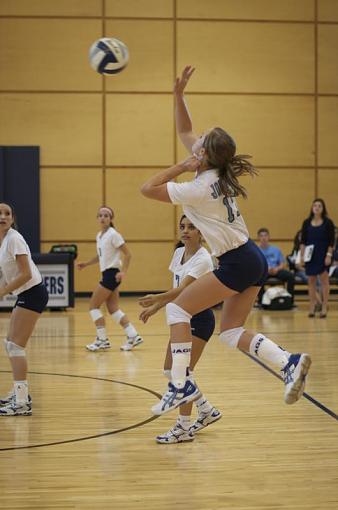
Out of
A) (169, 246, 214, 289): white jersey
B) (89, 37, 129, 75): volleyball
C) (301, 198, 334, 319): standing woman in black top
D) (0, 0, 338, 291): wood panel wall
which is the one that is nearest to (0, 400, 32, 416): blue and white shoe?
(169, 246, 214, 289): white jersey

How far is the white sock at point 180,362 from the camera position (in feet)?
15.6

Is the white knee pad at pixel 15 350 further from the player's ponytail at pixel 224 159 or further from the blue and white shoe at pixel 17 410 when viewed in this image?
the player's ponytail at pixel 224 159

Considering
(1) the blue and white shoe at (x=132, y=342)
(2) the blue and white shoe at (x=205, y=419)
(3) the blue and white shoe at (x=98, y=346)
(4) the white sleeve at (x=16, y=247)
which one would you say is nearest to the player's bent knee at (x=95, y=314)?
(3) the blue and white shoe at (x=98, y=346)

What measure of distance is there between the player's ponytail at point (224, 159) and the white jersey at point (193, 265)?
684mm

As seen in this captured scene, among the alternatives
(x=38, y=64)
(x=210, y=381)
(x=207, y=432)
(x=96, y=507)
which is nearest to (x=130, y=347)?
(x=210, y=381)

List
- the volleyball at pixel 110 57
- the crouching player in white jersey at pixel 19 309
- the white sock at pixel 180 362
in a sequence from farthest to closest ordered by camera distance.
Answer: the volleyball at pixel 110 57
the crouching player in white jersey at pixel 19 309
the white sock at pixel 180 362

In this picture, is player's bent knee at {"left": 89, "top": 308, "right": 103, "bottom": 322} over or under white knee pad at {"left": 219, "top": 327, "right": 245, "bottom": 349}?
under

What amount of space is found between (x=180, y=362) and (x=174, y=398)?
20 cm

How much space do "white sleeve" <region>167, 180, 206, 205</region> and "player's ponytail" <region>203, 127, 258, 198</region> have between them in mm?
143

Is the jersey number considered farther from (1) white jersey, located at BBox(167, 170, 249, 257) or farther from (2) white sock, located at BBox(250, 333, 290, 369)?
(2) white sock, located at BBox(250, 333, 290, 369)

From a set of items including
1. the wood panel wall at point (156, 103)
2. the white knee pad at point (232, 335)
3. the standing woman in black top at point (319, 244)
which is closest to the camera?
the white knee pad at point (232, 335)

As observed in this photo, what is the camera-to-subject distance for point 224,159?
15.7 ft

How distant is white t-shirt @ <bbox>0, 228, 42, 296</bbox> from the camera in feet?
19.0

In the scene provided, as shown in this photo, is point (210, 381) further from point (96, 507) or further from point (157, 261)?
point (157, 261)
